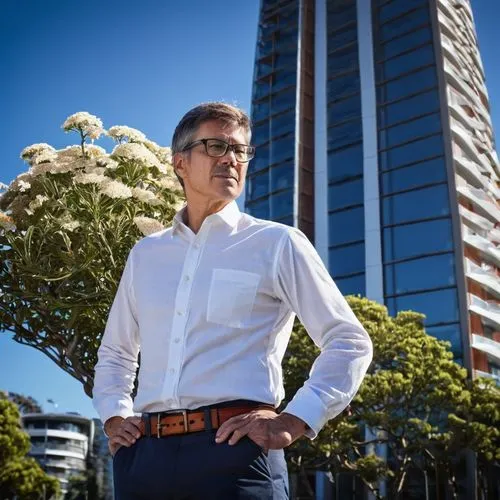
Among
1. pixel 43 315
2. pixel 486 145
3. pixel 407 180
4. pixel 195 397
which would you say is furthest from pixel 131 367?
pixel 486 145

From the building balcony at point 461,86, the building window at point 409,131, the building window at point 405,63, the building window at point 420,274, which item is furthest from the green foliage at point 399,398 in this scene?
the building window at point 405,63

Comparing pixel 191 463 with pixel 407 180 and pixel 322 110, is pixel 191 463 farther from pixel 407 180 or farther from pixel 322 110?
pixel 322 110

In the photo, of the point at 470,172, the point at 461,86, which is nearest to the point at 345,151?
the point at 470,172

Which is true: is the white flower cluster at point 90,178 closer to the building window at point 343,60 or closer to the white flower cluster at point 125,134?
the white flower cluster at point 125,134

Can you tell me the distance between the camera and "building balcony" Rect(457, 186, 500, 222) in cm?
3776

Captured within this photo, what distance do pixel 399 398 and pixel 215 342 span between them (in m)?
22.8

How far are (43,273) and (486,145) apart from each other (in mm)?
41284

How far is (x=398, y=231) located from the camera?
38.0m

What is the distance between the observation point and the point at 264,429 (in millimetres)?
2002

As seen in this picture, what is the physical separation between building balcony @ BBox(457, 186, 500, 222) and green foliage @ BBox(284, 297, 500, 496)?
1447cm

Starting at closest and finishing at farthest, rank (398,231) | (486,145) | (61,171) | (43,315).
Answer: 1. (61,171)
2. (43,315)
3. (398,231)
4. (486,145)

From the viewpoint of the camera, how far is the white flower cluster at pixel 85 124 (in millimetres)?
6746

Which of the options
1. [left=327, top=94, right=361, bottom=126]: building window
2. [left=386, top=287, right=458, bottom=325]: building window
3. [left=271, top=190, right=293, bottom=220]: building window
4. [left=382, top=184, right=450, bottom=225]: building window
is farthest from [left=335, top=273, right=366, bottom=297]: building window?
[left=327, top=94, right=361, bottom=126]: building window

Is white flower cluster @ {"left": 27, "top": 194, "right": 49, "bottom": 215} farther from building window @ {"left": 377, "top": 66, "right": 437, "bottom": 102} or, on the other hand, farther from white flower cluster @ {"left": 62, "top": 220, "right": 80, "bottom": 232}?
building window @ {"left": 377, "top": 66, "right": 437, "bottom": 102}
